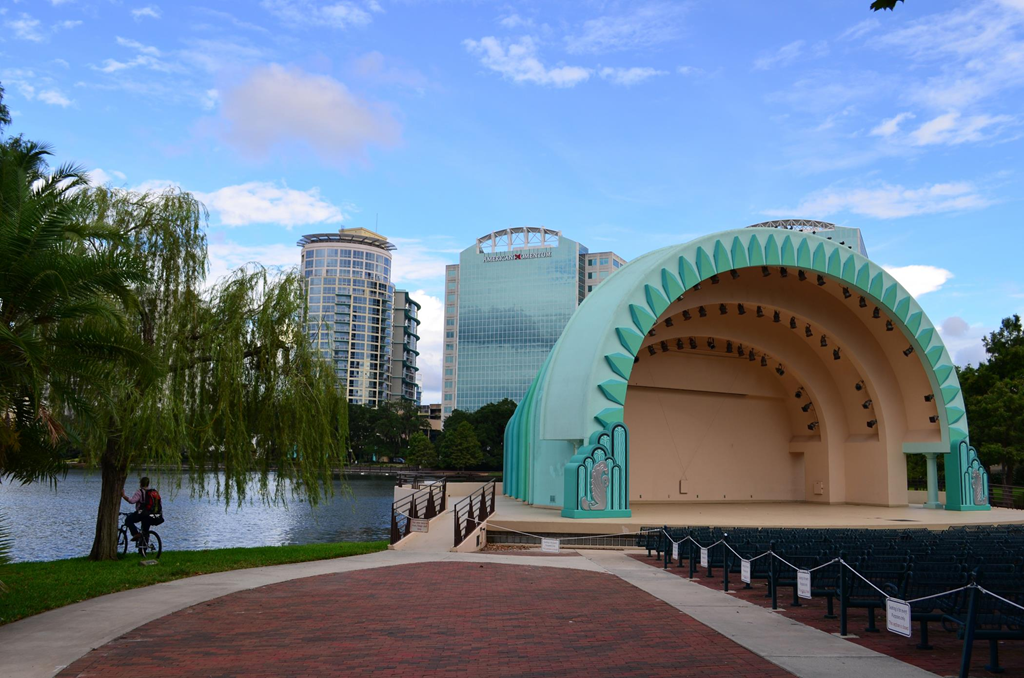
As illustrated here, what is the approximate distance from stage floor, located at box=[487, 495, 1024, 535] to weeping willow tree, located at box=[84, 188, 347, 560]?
770 cm

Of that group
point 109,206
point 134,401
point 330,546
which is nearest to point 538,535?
point 330,546

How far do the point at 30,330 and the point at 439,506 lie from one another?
69.2ft

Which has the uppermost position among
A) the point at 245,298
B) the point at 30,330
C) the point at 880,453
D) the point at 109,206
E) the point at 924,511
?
the point at 109,206

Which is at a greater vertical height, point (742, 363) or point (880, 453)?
point (742, 363)

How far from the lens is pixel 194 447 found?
15047 mm

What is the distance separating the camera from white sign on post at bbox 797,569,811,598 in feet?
33.0

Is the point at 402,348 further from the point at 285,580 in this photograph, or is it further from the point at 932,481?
the point at 285,580

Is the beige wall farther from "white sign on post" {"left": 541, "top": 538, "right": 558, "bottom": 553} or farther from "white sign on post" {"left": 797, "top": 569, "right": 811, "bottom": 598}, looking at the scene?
"white sign on post" {"left": 797, "top": 569, "right": 811, "bottom": 598}

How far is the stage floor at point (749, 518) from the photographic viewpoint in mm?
22188

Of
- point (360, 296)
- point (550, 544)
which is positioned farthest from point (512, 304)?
point (550, 544)

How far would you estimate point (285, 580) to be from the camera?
43.7 feet

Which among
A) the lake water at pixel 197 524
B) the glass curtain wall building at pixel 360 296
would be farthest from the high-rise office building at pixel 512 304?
the lake water at pixel 197 524

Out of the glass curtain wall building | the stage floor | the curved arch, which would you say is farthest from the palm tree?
the glass curtain wall building

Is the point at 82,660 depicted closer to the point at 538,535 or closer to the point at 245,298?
the point at 245,298
